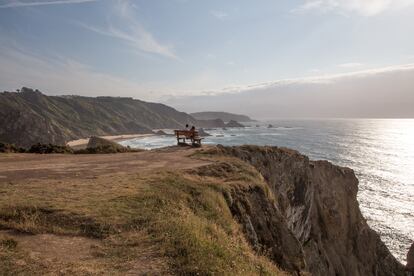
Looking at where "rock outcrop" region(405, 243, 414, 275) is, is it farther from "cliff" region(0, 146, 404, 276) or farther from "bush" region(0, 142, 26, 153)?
"bush" region(0, 142, 26, 153)

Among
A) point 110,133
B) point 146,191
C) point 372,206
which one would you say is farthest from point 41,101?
point 146,191

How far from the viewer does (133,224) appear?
10.1m

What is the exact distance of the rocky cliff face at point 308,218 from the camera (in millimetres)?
16266

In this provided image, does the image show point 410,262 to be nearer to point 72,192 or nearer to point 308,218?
point 308,218

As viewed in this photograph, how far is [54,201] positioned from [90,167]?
7.90 meters

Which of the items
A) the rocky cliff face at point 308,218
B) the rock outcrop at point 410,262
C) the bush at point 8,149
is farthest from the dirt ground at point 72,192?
the rock outcrop at point 410,262

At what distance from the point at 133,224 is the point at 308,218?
2589cm

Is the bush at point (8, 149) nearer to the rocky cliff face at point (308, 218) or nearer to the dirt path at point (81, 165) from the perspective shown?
the dirt path at point (81, 165)

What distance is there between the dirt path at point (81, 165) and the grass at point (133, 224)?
2002 mm

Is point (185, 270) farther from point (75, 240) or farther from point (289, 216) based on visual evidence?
point (289, 216)

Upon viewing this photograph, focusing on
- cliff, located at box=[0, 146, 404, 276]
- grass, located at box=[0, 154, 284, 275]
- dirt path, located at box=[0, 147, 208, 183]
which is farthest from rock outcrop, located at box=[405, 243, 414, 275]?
grass, located at box=[0, 154, 284, 275]

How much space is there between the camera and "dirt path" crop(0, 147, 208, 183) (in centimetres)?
1661

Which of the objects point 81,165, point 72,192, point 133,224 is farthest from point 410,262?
point 72,192

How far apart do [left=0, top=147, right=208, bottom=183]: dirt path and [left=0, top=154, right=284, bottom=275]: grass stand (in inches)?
78.8
